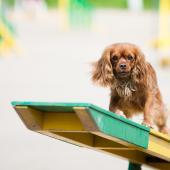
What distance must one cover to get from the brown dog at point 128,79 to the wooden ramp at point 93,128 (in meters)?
0.23

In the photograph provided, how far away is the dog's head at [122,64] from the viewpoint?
534cm

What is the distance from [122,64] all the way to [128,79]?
133 millimetres

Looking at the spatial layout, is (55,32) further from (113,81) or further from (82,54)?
(113,81)

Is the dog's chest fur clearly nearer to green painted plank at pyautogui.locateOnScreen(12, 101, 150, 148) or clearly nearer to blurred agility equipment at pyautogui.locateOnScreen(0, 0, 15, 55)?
green painted plank at pyautogui.locateOnScreen(12, 101, 150, 148)

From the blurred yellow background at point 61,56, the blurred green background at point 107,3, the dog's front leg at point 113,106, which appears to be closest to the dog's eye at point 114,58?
the dog's front leg at point 113,106

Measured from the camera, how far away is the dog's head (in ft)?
17.5

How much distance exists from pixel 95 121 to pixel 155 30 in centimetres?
1566

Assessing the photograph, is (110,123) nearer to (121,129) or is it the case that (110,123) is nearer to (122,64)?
(121,129)

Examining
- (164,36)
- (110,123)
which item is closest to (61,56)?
(164,36)

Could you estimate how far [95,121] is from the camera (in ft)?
14.9

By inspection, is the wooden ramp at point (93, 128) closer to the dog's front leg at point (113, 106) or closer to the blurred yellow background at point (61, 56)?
the dog's front leg at point (113, 106)

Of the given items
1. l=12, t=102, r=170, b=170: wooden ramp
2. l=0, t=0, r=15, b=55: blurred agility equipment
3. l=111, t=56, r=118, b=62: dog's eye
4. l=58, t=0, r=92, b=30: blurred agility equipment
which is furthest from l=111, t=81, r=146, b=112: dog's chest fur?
l=58, t=0, r=92, b=30: blurred agility equipment

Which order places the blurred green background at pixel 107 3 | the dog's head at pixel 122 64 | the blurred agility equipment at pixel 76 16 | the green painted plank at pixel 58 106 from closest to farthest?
the green painted plank at pixel 58 106, the dog's head at pixel 122 64, the blurred agility equipment at pixel 76 16, the blurred green background at pixel 107 3

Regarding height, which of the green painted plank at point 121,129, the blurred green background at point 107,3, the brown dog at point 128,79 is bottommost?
the green painted plank at point 121,129
